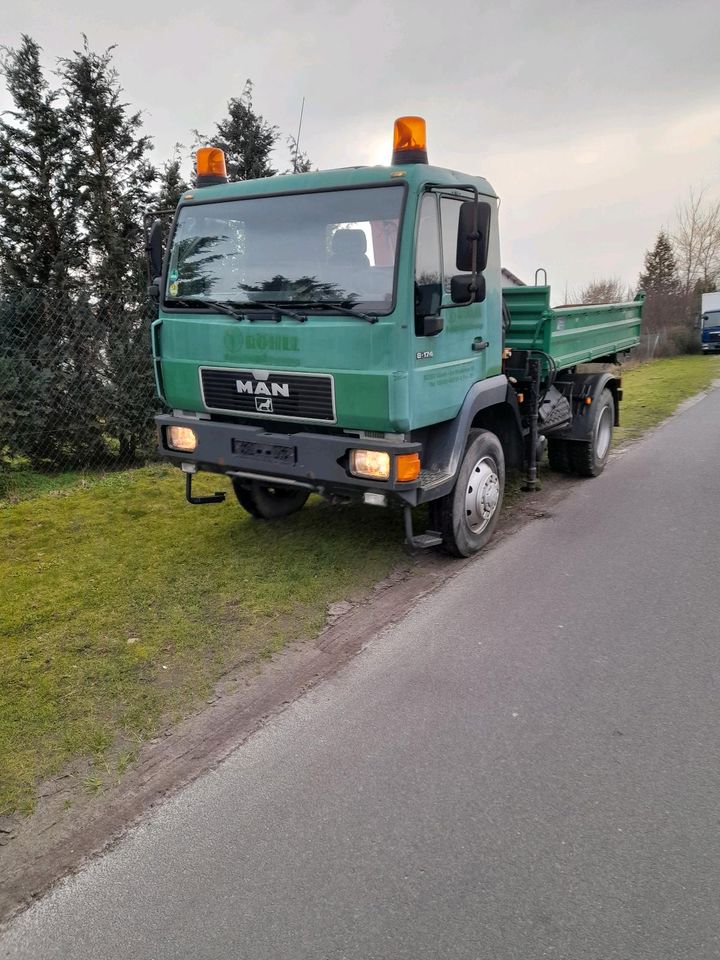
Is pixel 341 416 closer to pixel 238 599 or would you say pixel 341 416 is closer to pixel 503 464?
pixel 238 599

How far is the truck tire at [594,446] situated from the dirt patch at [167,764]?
3667 millimetres

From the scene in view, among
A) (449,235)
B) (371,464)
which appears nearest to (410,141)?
(449,235)

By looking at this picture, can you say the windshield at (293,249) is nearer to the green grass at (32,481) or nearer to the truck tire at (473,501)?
the truck tire at (473,501)

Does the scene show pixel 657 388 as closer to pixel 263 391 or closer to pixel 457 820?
pixel 263 391

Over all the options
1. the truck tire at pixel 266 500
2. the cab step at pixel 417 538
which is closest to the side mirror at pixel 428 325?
the cab step at pixel 417 538

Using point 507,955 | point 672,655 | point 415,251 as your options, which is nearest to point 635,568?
point 672,655

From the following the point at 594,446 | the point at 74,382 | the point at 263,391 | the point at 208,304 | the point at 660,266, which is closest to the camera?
the point at 263,391

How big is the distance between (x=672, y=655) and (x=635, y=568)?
1.23 m

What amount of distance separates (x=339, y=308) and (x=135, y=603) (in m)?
2.19

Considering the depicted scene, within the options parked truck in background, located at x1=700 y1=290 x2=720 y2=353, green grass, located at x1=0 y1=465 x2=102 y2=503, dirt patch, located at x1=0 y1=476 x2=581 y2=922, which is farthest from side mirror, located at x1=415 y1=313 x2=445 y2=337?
parked truck in background, located at x1=700 y1=290 x2=720 y2=353

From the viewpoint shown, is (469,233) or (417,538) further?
(417,538)

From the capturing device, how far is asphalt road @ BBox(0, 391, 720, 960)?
1964mm

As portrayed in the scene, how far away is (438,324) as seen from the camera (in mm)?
3869

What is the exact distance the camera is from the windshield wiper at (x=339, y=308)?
12.2ft
